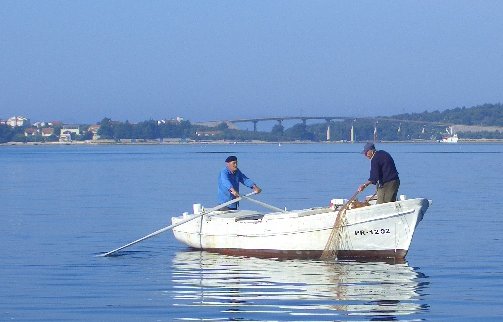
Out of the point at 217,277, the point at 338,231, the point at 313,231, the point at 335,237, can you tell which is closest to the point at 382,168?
the point at 338,231

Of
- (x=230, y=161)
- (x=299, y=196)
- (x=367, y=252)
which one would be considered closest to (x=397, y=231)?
(x=367, y=252)

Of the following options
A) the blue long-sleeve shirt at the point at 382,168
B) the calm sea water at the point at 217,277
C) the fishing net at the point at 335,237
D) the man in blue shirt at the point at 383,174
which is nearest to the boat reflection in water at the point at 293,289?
the calm sea water at the point at 217,277

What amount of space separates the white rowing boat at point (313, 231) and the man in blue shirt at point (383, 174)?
456 mm

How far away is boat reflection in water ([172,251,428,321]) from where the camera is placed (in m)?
18.6

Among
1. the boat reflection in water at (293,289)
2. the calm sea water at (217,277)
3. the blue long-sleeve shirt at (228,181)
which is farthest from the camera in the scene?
the blue long-sleeve shirt at (228,181)

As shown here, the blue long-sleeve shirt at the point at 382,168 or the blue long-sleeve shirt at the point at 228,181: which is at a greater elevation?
the blue long-sleeve shirt at the point at 382,168

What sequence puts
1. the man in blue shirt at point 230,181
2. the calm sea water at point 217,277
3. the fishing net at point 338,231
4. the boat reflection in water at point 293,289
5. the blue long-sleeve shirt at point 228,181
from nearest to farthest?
the boat reflection in water at point 293,289 < the calm sea water at point 217,277 < the fishing net at point 338,231 < the man in blue shirt at point 230,181 < the blue long-sleeve shirt at point 228,181

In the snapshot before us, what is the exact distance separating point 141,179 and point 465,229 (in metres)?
38.0

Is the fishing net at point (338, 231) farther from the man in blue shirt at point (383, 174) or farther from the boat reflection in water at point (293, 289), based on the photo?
the man in blue shirt at point (383, 174)

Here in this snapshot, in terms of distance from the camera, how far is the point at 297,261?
2538 cm

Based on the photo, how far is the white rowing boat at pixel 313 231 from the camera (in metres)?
24.3

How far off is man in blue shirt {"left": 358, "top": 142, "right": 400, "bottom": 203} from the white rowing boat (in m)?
0.46

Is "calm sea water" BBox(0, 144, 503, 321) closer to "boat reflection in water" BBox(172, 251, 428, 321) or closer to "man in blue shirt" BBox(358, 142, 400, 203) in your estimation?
"boat reflection in water" BBox(172, 251, 428, 321)

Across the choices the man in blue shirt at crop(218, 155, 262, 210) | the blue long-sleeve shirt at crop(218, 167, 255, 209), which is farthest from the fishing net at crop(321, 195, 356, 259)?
the blue long-sleeve shirt at crop(218, 167, 255, 209)
